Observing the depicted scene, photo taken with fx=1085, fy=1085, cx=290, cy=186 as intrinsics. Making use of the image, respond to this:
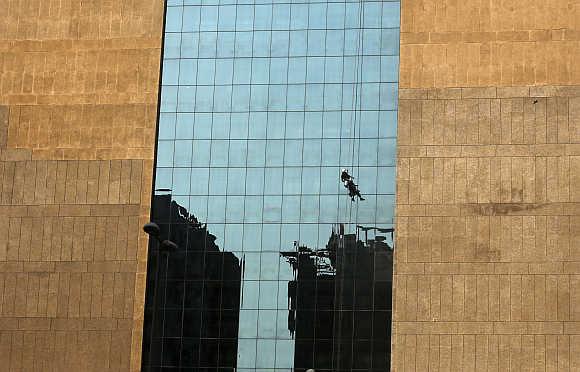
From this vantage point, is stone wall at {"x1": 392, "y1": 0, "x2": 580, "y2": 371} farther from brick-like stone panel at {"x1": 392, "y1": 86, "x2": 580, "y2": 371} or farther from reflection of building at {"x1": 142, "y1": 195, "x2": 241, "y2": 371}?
reflection of building at {"x1": 142, "y1": 195, "x2": 241, "y2": 371}

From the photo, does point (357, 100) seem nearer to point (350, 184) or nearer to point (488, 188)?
point (350, 184)

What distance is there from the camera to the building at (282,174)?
42.0 metres

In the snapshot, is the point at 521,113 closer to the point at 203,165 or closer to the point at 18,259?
the point at 203,165

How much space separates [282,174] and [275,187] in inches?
24.2

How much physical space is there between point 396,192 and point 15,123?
1680 centimetres

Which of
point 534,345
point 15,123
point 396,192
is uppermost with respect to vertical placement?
point 15,123

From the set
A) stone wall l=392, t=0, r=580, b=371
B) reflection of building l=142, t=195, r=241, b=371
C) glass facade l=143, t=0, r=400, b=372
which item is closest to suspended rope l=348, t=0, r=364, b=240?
glass facade l=143, t=0, r=400, b=372

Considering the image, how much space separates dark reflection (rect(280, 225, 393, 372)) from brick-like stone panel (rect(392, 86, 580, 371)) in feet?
2.42

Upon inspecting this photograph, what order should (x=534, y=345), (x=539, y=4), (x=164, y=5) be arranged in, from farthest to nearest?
1. (x=164, y=5)
2. (x=539, y=4)
3. (x=534, y=345)

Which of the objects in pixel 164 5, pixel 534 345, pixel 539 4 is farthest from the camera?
pixel 164 5

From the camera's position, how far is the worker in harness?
43844mm

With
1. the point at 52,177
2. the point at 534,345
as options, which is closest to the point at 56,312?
the point at 52,177

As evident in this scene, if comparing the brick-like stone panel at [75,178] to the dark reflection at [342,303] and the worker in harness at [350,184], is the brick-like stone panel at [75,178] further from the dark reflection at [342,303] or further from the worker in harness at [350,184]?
the worker in harness at [350,184]

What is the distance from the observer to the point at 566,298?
41156 millimetres
